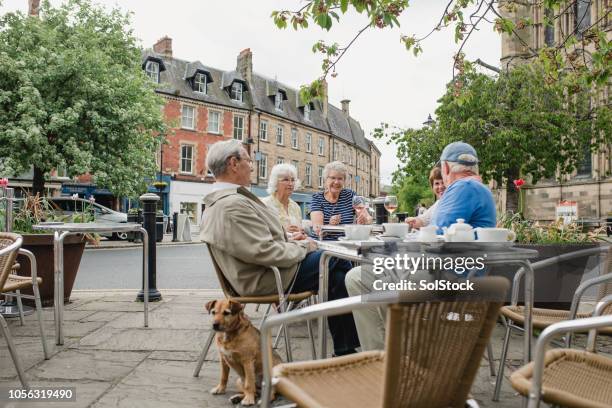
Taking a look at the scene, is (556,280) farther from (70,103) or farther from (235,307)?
(70,103)

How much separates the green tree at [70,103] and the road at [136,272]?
7.89 meters

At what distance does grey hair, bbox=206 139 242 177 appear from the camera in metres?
3.42

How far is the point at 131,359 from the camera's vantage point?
3.65 m

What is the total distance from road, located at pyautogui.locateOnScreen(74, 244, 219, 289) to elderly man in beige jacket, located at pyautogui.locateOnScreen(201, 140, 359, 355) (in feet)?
16.6

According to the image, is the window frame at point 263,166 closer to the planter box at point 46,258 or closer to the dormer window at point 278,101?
the dormer window at point 278,101

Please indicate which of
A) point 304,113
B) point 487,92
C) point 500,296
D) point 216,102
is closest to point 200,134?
point 216,102

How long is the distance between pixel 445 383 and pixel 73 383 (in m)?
2.54

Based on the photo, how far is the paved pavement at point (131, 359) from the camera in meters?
2.93

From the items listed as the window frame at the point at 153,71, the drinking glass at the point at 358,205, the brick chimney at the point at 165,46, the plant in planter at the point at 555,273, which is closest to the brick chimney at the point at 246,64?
the brick chimney at the point at 165,46

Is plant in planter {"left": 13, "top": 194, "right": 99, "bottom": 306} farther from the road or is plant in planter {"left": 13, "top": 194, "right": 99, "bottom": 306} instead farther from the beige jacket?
the beige jacket

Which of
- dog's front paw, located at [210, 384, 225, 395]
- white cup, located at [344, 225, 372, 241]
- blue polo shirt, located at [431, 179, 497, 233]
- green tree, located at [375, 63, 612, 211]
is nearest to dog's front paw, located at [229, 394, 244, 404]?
dog's front paw, located at [210, 384, 225, 395]

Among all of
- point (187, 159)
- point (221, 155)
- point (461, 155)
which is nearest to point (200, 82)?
point (187, 159)

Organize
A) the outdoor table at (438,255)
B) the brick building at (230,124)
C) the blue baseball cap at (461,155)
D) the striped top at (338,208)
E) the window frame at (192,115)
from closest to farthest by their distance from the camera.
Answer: the outdoor table at (438,255)
the blue baseball cap at (461,155)
the striped top at (338,208)
the brick building at (230,124)
the window frame at (192,115)

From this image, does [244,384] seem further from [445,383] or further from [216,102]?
[216,102]
